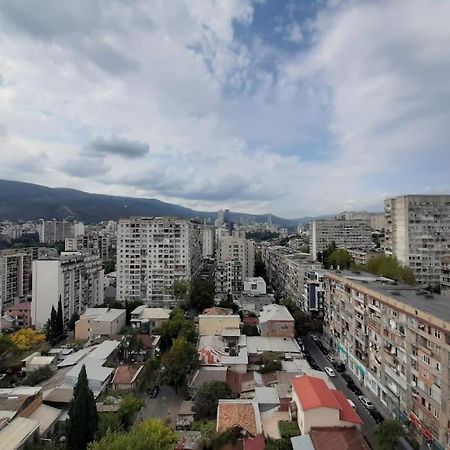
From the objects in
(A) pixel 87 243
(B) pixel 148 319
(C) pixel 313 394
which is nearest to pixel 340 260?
(B) pixel 148 319

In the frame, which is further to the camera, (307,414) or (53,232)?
(53,232)

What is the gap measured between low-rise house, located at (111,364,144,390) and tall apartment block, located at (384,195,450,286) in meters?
31.7

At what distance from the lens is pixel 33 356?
2448cm

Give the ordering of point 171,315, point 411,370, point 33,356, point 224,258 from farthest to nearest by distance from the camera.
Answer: point 224,258, point 171,315, point 33,356, point 411,370

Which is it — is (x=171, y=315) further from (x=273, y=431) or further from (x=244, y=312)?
(x=273, y=431)

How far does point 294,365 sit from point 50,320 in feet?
67.8

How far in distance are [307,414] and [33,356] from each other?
18325mm

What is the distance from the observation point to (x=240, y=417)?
16.0 m

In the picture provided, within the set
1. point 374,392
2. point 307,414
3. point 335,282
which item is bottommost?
point 374,392

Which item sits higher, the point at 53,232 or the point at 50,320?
the point at 53,232

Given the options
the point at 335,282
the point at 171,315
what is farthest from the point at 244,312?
the point at 335,282

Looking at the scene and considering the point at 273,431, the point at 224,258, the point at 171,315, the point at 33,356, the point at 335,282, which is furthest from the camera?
the point at 224,258

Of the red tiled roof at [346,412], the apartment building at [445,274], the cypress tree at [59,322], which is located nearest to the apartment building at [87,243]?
the cypress tree at [59,322]

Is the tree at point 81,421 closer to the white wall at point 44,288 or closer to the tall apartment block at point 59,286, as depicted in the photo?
the tall apartment block at point 59,286
